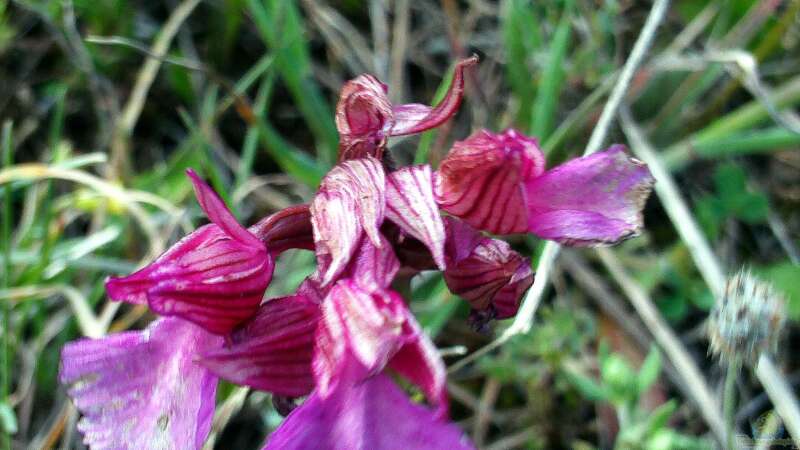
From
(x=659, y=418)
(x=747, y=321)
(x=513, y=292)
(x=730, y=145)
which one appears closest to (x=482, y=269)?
(x=513, y=292)

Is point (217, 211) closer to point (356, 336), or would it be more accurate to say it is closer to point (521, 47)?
point (356, 336)

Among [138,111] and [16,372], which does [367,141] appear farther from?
[138,111]

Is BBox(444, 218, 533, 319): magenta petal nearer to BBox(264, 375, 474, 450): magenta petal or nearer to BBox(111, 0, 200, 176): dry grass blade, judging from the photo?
BBox(264, 375, 474, 450): magenta petal

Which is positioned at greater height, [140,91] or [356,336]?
[356,336]

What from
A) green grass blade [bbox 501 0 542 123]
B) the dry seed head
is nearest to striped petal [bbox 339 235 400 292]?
the dry seed head

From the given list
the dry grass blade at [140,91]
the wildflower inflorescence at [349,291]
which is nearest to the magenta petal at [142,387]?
the wildflower inflorescence at [349,291]
